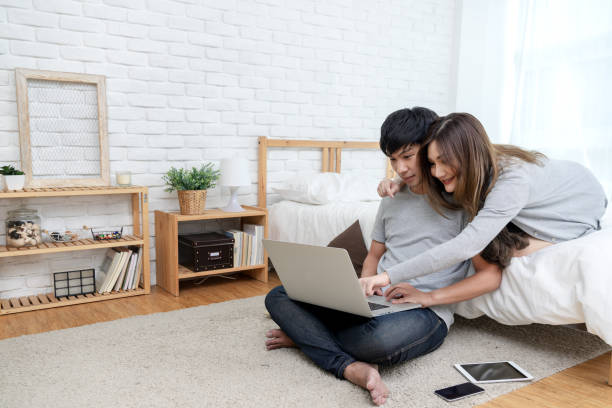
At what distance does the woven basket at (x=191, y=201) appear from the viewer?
2.55 meters

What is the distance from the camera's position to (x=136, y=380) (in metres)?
1.53

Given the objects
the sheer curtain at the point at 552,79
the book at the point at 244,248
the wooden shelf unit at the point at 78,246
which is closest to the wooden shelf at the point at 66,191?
the wooden shelf unit at the point at 78,246

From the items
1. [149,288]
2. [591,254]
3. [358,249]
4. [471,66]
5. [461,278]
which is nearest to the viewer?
[591,254]

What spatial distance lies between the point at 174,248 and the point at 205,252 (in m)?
0.16

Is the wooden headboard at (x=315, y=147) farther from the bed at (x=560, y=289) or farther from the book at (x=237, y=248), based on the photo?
the bed at (x=560, y=289)

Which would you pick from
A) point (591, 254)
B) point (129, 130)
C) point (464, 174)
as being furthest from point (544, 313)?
point (129, 130)

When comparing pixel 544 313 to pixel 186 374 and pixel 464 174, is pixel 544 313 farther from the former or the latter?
pixel 186 374

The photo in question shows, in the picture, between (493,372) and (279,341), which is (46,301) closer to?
(279,341)

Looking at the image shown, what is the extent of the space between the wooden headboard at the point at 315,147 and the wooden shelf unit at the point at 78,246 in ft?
2.39

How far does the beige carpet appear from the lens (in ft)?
4.61

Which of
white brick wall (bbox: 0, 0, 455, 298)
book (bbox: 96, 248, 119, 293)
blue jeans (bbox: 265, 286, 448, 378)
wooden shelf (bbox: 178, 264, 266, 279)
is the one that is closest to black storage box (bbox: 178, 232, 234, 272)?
wooden shelf (bbox: 178, 264, 266, 279)

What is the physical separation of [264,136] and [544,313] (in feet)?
6.39

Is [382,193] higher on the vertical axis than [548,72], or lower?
lower

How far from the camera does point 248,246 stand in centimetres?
275
